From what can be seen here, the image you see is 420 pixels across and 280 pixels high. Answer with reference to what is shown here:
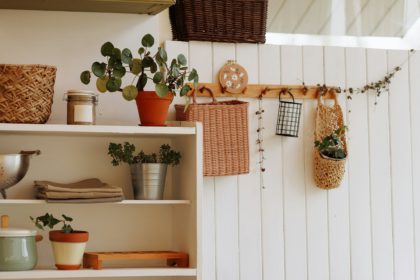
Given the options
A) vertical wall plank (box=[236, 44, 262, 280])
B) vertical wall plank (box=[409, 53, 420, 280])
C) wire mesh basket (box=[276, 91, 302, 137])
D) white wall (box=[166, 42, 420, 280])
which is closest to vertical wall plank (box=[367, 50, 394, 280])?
white wall (box=[166, 42, 420, 280])

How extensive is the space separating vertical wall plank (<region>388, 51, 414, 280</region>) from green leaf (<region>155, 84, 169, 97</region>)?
112cm

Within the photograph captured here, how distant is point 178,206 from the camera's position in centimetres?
313

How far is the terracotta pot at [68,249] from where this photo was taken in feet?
9.25

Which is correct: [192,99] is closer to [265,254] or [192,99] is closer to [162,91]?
[162,91]

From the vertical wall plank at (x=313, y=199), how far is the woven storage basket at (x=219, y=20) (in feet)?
0.89

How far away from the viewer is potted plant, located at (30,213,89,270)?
282 centimetres

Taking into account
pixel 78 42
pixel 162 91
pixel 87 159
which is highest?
pixel 78 42

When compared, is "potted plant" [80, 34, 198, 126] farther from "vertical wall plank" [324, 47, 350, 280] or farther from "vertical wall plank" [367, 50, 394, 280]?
"vertical wall plank" [367, 50, 394, 280]

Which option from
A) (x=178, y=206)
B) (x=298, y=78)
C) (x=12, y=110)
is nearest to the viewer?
(x=12, y=110)

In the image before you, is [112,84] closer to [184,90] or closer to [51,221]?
[184,90]

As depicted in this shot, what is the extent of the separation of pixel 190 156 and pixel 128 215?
40 centimetres

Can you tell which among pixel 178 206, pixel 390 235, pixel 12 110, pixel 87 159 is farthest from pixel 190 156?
pixel 390 235

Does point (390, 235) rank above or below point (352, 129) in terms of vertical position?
below

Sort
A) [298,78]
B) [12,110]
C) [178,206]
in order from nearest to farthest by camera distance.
Result: [12,110], [178,206], [298,78]
